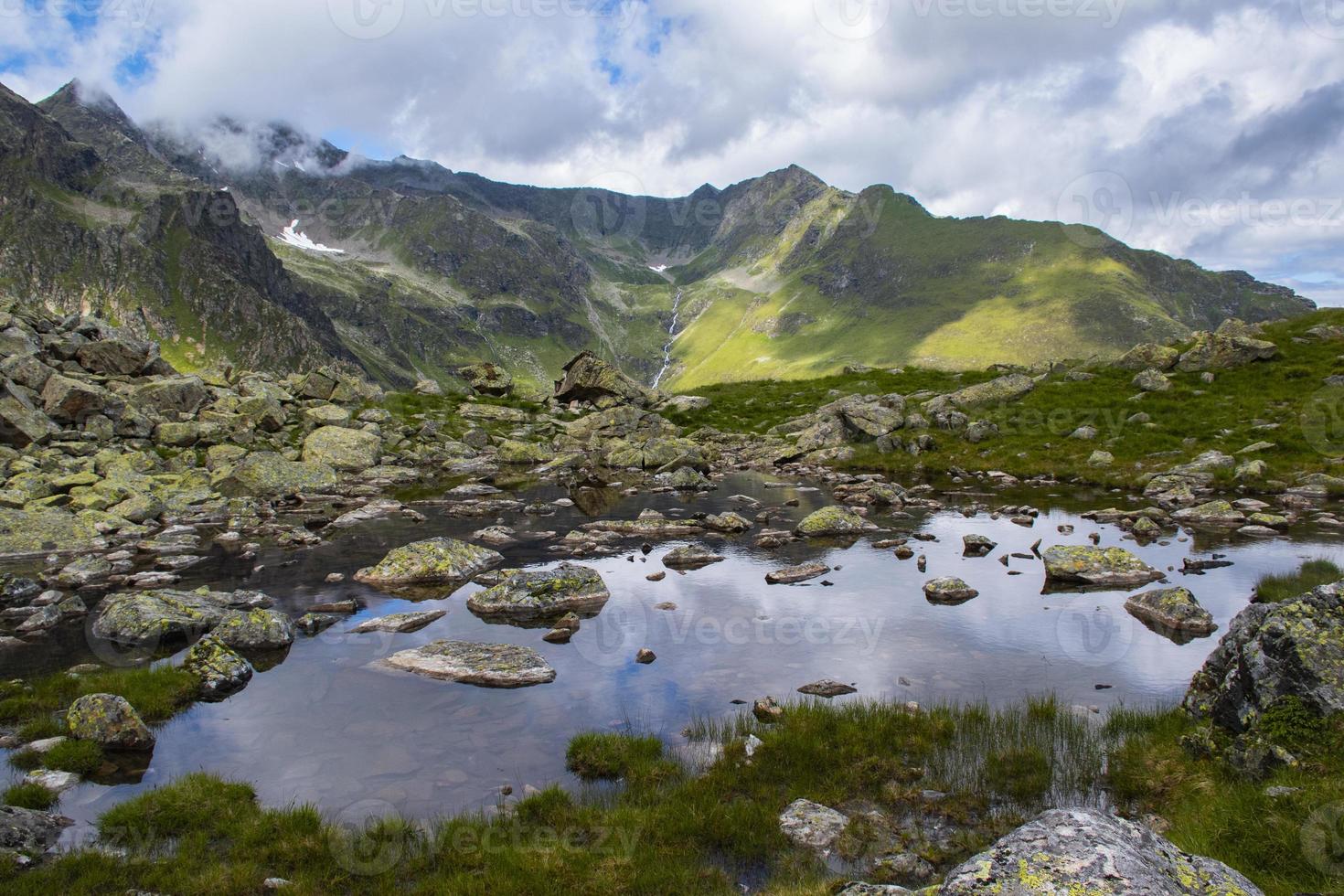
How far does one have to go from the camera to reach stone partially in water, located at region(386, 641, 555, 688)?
16.2 meters

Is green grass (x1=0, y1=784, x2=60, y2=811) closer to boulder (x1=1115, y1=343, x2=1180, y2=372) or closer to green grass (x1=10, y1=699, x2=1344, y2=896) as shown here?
green grass (x1=10, y1=699, x2=1344, y2=896)

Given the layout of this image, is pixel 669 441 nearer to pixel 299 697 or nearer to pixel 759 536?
pixel 759 536

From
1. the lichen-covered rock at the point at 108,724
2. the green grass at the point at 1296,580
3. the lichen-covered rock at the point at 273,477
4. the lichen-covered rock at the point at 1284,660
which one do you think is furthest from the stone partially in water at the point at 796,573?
the lichen-covered rock at the point at 273,477

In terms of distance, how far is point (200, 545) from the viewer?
2903 cm

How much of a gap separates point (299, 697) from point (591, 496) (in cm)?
2831

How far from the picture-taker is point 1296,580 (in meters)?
20.6

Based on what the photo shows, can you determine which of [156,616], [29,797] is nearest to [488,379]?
[156,616]

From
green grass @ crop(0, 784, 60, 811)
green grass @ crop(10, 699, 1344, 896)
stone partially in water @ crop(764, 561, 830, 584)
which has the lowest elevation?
green grass @ crop(10, 699, 1344, 896)

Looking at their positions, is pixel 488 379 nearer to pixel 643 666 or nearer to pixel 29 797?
pixel 643 666

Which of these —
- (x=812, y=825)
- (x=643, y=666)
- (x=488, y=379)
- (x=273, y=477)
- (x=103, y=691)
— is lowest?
(x=812, y=825)

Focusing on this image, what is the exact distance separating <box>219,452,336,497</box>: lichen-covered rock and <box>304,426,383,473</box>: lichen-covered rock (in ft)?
12.0

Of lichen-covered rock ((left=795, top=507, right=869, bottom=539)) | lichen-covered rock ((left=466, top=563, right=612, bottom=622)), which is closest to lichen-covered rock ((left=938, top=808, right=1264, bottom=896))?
lichen-covered rock ((left=466, top=563, right=612, bottom=622))

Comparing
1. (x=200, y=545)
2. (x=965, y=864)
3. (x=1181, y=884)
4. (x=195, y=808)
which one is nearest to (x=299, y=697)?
(x=195, y=808)

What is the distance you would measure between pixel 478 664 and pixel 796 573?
1267cm
